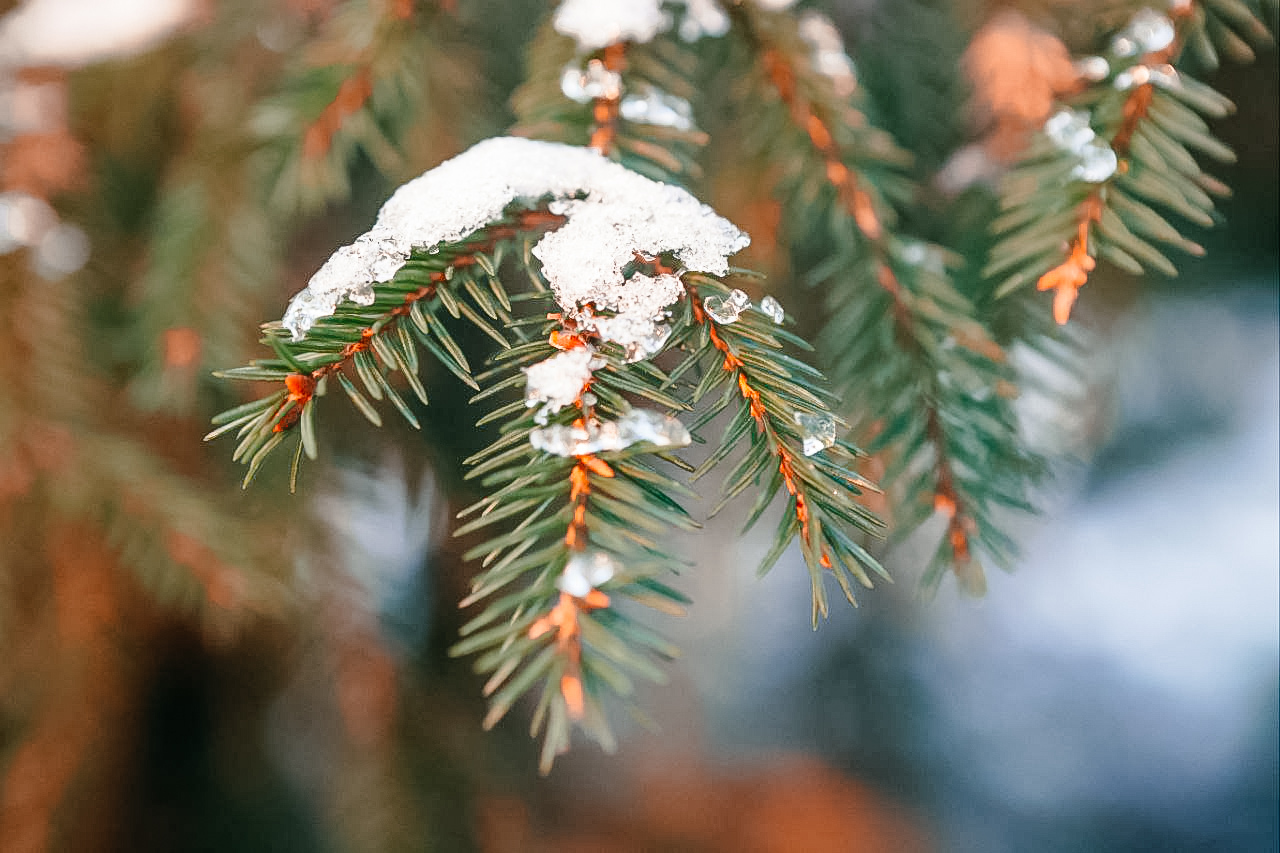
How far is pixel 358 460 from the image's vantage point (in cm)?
77

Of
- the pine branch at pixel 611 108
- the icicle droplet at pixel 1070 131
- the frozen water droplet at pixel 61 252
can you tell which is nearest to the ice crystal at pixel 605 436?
the pine branch at pixel 611 108

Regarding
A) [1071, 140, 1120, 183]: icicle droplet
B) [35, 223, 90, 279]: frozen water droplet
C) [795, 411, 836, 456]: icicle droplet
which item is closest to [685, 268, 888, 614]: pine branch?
[795, 411, 836, 456]: icicle droplet

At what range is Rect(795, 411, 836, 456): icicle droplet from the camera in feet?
0.96

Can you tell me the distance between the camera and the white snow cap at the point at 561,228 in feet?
1.02

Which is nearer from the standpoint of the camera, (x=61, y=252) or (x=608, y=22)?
(x=608, y=22)

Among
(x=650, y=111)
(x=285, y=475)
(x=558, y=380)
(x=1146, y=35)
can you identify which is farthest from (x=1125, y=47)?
(x=285, y=475)

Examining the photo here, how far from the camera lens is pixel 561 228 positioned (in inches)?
13.3

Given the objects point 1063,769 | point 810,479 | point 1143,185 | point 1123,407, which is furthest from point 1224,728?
point 810,479

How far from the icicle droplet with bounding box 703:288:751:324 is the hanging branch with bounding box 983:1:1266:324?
143 mm

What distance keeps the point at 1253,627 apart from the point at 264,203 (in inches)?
60.0

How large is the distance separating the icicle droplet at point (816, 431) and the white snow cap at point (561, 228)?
0.08m

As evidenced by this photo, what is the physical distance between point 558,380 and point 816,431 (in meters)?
0.11

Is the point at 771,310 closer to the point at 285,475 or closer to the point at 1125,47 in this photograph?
the point at 1125,47

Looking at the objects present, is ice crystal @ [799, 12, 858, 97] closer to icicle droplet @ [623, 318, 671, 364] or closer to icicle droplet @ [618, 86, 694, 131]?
icicle droplet @ [618, 86, 694, 131]
